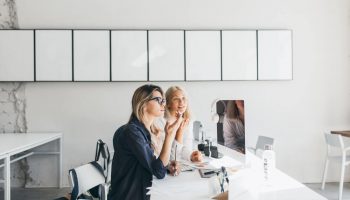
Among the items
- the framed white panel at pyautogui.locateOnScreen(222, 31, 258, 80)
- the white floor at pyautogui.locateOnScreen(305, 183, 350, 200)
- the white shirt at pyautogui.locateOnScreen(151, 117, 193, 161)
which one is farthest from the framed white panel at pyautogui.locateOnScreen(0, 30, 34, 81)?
the white floor at pyautogui.locateOnScreen(305, 183, 350, 200)

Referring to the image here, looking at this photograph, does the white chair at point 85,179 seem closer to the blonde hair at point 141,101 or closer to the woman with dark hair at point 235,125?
the blonde hair at point 141,101

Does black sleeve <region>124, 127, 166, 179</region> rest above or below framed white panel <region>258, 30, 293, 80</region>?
below

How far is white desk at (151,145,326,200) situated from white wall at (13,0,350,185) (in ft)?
8.07

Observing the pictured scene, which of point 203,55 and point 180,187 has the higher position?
point 203,55

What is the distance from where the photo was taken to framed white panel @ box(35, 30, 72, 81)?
14.0 feet

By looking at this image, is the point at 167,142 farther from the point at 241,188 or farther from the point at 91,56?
the point at 91,56

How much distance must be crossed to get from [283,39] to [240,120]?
2888 millimetres

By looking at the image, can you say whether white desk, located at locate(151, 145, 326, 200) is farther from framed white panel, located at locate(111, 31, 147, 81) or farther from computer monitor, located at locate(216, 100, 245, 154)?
framed white panel, located at locate(111, 31, 147, 81)

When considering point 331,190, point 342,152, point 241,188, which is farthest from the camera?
point 331,190

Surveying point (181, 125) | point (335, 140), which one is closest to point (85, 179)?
point (181, 125)

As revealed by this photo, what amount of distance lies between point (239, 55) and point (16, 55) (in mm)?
2922

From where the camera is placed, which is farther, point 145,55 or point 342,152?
point 145,55

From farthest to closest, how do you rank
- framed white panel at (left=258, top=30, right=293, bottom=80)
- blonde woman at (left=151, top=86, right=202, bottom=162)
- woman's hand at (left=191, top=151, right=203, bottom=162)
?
framed white panel at (left=258, top=30, right=293, bottom=80) → blonde woman at (left=151, top=86, right=202, bottom=162) → woman's hand at (left=191, top=151, right=203, bottom=162)

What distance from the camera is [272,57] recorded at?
4.39m
